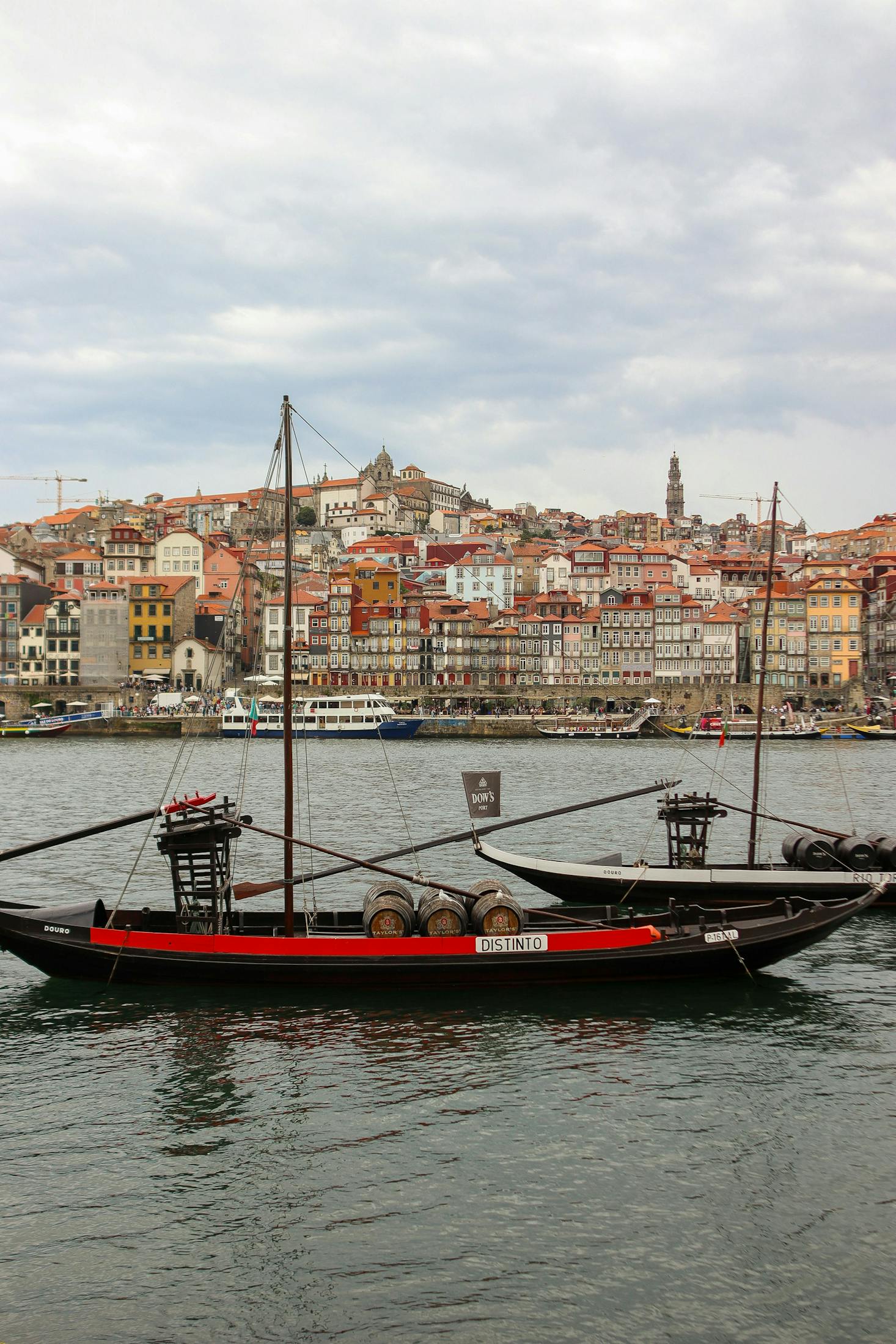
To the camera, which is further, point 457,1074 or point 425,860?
point 425,860

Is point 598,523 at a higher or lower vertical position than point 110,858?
higher

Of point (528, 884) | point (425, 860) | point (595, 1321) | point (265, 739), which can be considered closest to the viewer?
point (595, 1321)

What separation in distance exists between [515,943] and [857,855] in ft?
34.9

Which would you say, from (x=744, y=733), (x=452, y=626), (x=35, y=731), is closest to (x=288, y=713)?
(x=744, y=733)

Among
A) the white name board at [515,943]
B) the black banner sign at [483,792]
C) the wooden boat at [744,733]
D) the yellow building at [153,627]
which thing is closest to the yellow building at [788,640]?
the wooden boat at [744,733]

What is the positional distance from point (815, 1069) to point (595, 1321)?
A: 6545 mm

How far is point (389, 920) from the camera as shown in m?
17.8

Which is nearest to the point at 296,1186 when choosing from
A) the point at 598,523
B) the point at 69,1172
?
the point at 69,1172

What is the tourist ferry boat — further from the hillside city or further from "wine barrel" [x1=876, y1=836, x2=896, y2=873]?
"wine barrel" [x1=876, y1=836, x2=896, y2=873]

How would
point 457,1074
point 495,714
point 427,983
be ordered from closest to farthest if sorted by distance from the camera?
point 457,1074 → point 427,983 → point 495,714

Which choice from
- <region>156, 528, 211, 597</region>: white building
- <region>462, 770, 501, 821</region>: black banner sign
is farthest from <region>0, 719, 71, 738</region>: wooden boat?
<region>462, 770, 501, 821</region>: black banner sign

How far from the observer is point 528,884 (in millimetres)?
27359

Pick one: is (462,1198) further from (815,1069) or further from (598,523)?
(598,523)

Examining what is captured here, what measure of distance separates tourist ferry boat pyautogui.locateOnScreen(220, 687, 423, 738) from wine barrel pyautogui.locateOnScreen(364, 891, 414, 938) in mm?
76256
